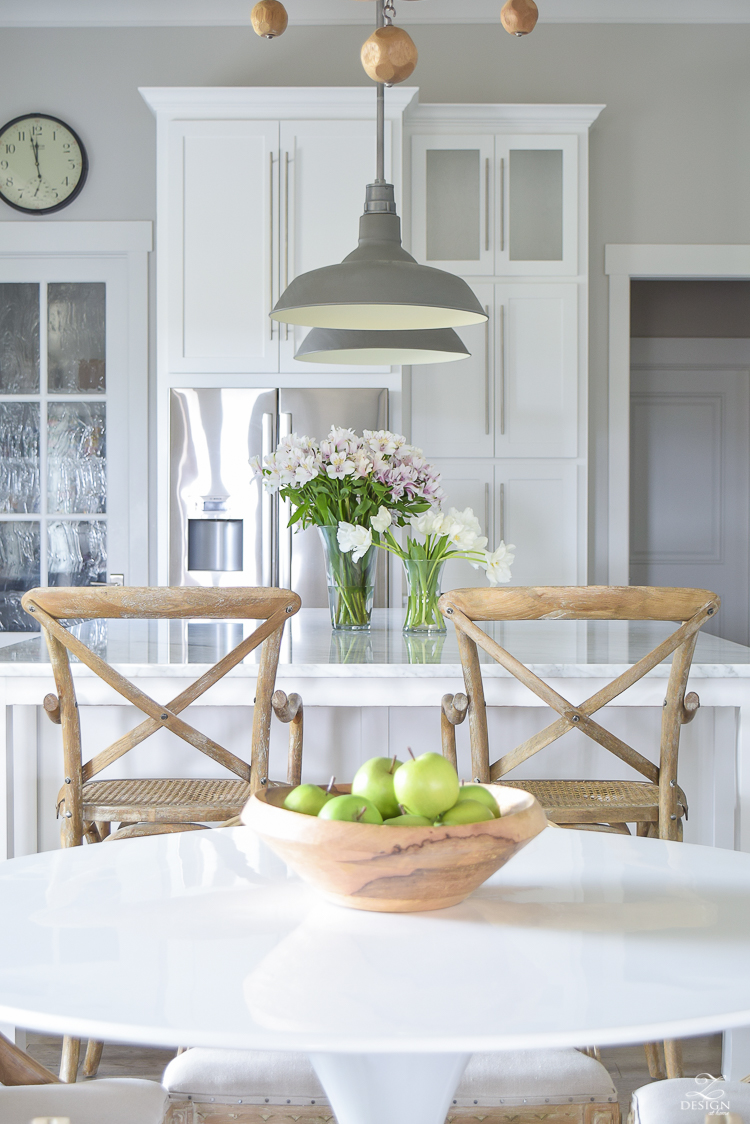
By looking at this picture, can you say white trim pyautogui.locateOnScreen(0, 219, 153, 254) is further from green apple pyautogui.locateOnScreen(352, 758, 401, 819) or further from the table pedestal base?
the table pedestal base

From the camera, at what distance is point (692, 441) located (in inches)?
191

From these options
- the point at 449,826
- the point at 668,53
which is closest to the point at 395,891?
the point at 449,826

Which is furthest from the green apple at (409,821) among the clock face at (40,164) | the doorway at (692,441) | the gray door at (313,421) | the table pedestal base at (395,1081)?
the doorway at (692,441)

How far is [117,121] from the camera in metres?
3.91

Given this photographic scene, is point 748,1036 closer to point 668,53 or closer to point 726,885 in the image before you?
point 726,885

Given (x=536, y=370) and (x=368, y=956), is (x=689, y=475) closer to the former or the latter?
→ (x=536, y=370)

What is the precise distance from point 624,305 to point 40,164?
7.61ft

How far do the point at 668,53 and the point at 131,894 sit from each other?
4035 mm

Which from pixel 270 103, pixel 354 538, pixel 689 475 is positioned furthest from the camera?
pixel 689 475

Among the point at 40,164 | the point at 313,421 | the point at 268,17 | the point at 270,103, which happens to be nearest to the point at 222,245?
the point at 270,103

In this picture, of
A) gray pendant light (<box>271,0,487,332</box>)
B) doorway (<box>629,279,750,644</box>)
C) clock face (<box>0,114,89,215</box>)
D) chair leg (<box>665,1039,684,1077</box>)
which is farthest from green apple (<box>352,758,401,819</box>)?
doorway (<box>629,279,750,644</box>)

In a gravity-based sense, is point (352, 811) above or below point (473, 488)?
below

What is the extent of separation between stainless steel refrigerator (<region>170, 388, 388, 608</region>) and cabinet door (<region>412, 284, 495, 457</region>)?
0.33 m

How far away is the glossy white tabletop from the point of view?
0.61 metres
